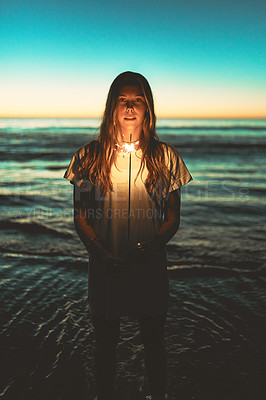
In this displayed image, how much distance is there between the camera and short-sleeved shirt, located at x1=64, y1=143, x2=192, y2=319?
2047mm

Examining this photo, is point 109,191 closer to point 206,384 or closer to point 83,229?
point 83,229

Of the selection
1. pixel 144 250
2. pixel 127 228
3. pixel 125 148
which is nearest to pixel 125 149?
pixel 125 148

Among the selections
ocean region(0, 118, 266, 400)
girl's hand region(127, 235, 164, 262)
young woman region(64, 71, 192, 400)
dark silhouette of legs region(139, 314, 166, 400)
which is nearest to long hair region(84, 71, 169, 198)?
young woman region(64, 71, 192, 400)

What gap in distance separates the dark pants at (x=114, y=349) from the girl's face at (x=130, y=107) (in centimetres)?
125

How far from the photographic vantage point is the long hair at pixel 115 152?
204 centimetres

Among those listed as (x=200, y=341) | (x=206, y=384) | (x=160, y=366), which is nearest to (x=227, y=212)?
(x=200, y=341)

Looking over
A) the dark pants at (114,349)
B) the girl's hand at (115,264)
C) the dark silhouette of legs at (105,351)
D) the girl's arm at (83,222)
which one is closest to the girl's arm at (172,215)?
the girl's hand at (115,264)

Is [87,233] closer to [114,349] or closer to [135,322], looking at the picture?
[114,349]

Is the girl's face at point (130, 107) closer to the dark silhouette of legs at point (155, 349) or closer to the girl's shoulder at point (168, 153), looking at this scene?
the girl's shoulder at point (168, 153)

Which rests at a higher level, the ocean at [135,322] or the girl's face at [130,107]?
the girl's face at [130,107]

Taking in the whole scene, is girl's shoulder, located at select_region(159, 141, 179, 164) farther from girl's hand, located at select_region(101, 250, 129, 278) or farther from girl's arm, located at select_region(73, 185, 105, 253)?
girl's hand, located at select_region(101, 250, 129, 278)

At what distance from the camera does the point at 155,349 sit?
7.19 ft

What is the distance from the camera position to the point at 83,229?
205 centimetres

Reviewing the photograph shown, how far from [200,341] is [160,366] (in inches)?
52.5
